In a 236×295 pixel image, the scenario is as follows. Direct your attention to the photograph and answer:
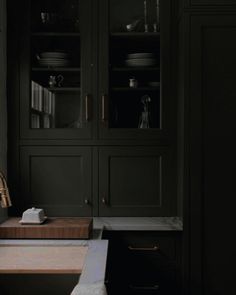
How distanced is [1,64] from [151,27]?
3.34 feet

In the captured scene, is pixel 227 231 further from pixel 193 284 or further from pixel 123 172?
pixel 123 172

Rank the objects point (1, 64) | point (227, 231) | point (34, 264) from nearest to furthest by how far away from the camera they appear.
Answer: point (34, 264) < point (227, 231) < point (1, 64)

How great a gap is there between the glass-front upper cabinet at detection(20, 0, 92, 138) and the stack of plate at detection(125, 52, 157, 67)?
0.28 meters

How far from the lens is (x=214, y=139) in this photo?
9.57 feet

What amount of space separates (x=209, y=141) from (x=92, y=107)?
32.1 inches

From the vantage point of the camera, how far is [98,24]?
3.22 m

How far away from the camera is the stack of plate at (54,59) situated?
3.24m

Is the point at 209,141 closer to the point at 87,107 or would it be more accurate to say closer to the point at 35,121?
the point at 87,107

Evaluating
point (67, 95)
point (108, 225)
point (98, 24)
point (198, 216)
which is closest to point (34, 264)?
point (108, 225)

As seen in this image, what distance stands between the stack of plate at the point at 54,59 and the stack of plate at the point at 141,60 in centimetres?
Result: 42

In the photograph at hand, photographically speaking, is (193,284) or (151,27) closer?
(193,284)

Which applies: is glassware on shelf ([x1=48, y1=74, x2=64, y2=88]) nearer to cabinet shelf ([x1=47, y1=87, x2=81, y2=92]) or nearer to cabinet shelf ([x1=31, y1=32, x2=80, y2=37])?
cabinet shelf ([x1=47, y1=87, x2=81, y2=92])

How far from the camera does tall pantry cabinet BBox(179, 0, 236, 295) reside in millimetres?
2910

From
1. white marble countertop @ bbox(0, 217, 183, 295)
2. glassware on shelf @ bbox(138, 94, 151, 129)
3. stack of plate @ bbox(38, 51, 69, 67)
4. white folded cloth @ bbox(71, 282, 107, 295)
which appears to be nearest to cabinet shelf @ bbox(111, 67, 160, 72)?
glassware on shelf @ bbox(138, 94, 151, 129)
